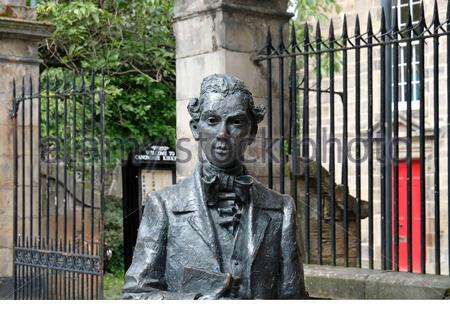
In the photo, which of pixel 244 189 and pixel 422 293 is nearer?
pixel 244 189

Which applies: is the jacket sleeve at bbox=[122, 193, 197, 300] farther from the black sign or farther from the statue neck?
the black sign

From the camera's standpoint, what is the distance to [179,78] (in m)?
7.93

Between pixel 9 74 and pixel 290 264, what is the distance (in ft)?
22.3

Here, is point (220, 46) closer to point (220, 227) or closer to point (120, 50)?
point (220, 227)

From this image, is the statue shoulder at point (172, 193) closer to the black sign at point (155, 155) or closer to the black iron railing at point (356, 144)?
the black iron railing at point (356, 144)

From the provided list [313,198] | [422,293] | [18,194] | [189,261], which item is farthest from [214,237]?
[18,194]

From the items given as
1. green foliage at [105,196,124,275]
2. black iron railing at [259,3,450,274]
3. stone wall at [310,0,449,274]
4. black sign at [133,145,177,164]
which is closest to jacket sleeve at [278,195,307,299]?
black iron railing at [259,3,450,274]

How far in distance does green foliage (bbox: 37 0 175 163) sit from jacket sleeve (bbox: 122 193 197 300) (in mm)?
8939

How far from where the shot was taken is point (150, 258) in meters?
3.60

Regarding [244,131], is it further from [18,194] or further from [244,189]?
[18,194]

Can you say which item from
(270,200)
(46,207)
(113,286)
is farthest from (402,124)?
(270,200)

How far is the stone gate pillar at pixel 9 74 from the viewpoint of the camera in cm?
966

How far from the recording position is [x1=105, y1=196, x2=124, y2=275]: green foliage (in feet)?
50.2

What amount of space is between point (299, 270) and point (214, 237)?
0.41 m
